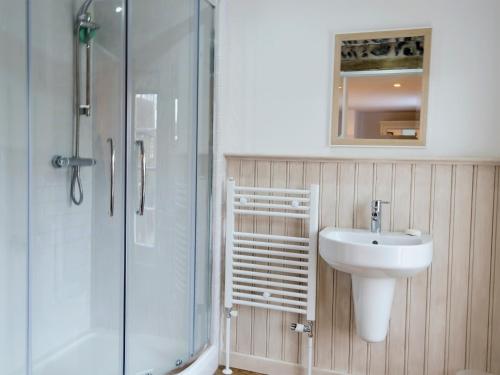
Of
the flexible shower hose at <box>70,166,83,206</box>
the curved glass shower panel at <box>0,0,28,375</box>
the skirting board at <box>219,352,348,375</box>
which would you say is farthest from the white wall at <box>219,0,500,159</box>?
the skirting board at <box>219,352,348,375</box>

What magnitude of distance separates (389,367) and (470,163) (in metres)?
1.17

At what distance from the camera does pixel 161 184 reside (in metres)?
2.28

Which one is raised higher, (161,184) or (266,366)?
(161,184)

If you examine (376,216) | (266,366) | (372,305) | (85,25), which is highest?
(85,25)

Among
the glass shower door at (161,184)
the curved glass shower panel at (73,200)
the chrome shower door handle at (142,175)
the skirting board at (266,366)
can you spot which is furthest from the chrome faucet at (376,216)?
the curved glass shower panel at (73,200)

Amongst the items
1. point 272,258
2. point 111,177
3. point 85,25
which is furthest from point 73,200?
point 272,258

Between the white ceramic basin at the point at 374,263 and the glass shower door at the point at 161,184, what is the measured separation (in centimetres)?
80

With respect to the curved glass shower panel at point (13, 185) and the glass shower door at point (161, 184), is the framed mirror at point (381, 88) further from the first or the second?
the curved glass shower panel at point (13, 185)

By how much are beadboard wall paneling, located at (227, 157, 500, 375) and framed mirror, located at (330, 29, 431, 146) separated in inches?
6.5

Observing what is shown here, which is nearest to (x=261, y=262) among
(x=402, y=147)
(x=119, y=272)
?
(x=119, y=272)

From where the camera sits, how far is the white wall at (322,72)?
87.1 inches

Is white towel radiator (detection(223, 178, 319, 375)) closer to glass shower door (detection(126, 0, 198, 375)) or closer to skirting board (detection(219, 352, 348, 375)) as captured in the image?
skirting board (detection(219, 352, 348, 375))

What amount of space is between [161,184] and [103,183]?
300mm

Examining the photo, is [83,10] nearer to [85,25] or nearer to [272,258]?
[85,25]
